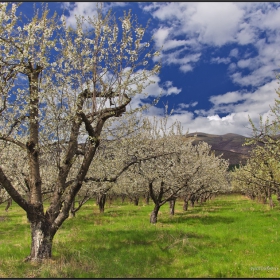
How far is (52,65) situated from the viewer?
10.9m

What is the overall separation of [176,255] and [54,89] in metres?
9.63

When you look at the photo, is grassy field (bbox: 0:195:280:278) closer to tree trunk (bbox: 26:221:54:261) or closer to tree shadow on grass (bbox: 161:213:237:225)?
tree trunk (bbox: 26:221:54:261)

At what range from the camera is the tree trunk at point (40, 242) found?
1089cm

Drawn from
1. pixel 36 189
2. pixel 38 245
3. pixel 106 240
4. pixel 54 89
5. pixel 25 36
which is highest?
pixel 25 36

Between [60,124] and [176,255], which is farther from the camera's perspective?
[176,255]

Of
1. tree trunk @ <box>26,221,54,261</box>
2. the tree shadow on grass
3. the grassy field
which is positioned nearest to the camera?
the grassy field

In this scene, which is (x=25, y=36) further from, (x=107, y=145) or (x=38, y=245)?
(x=38, y=245)

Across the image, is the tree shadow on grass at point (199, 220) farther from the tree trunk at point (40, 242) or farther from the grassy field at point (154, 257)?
the tree trunk at point (40, 242)

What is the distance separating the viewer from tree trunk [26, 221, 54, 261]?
10.9 metres

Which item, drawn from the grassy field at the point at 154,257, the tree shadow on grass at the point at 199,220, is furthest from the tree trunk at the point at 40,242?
the tree shadow on grass at the point at 199,220

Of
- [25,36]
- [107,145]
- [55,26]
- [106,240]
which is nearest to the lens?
[25,36]

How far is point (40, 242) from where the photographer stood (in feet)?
36.0

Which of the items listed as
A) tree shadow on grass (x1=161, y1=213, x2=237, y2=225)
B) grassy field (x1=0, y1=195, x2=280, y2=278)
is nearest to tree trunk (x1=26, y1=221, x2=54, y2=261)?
grassy field (x1=0, y1=195, x2=280, y2=278)

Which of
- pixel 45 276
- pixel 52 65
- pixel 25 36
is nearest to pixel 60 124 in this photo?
pixel 52 65
